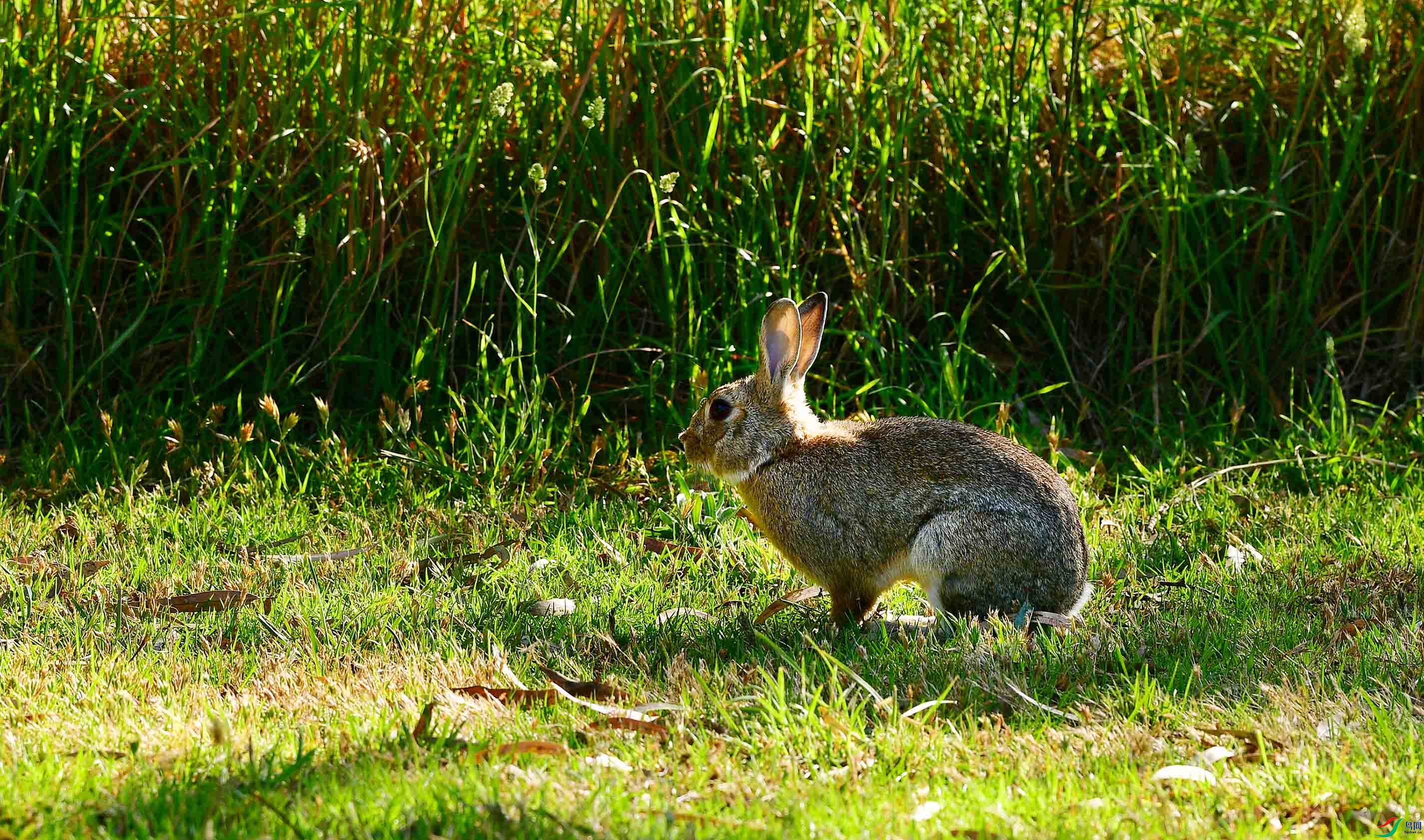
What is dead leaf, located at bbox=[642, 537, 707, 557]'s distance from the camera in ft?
16.8

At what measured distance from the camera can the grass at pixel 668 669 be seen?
2.91 meters

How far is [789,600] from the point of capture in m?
4.73

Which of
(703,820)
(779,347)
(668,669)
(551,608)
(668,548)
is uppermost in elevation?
(779,347)

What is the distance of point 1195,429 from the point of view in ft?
20.2

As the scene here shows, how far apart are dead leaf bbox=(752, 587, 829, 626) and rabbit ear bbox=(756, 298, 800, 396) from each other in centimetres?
59

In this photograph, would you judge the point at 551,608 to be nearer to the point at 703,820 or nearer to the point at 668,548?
the point at 668,548

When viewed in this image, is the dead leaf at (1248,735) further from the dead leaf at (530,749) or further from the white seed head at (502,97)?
the white seed head at (502,97)

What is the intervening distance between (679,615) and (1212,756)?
163 centimetres

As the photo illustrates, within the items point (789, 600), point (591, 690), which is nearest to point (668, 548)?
point (789, 600)

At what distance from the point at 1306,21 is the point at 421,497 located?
397 cm

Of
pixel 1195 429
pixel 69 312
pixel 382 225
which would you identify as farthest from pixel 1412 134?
pixel 69 312

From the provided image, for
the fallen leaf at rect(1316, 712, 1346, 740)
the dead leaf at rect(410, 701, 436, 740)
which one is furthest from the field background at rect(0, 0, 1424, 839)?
the dead leaf at rect(410, 701, 436, 740)

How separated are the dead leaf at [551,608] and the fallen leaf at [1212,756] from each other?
181 centimetres

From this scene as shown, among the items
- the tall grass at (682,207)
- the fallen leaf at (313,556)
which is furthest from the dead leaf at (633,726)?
the tall grass at (682,207)
